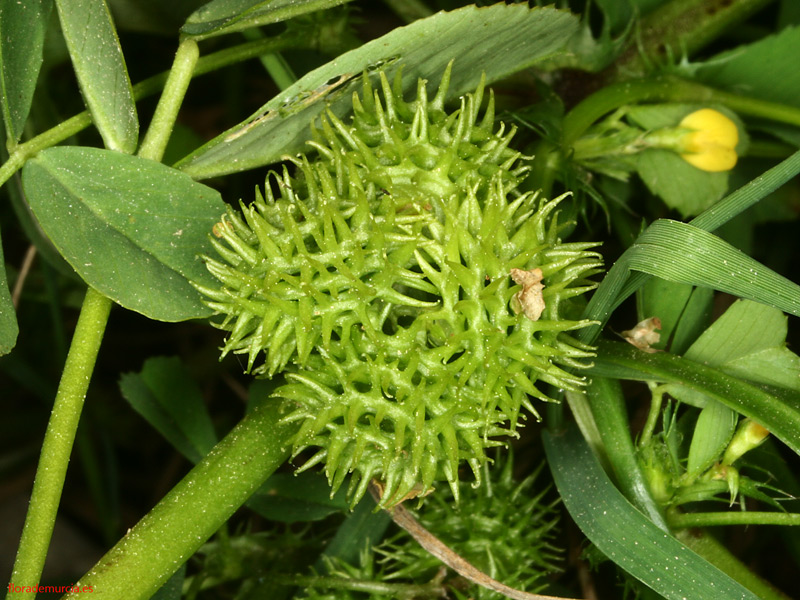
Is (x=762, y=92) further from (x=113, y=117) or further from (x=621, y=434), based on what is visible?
(x=113, y=117)

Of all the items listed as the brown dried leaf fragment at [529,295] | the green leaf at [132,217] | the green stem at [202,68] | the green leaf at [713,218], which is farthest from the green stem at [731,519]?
the green stem at [202,68]

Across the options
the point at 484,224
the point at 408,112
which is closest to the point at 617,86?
the point at 408,112

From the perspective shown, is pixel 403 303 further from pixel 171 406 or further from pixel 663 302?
pixel 171 406

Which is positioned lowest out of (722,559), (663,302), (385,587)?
(722,559)

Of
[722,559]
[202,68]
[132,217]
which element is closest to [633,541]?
[722,559]

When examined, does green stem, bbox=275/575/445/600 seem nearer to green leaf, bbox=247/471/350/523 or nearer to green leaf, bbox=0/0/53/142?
green leaf, bbox=247/471/350/523

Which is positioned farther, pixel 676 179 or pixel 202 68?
pixel 676 179
